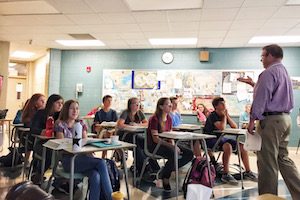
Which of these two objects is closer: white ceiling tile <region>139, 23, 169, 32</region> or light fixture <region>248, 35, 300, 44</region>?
white ceiling tile <region>139, 23, 169, 32</region>

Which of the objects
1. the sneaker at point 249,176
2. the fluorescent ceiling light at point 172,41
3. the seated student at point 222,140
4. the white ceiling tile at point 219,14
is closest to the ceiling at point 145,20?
the white ceiling tile at point 219,14

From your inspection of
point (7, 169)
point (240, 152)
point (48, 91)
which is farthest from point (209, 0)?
point (48, 91)

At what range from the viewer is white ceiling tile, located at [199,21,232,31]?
197 inches

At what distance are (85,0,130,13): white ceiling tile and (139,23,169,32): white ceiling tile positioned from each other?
83 cm

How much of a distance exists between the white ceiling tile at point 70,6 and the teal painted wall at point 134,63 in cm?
287

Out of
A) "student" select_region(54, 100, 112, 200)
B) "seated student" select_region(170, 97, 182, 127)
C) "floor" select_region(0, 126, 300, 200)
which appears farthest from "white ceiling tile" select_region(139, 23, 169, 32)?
"student" select_region(54, 100, 112, 200)

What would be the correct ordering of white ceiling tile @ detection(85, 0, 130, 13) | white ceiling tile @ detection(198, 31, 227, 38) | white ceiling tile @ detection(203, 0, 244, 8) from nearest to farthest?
white ceiling tile @ detection(203, 0, 244, 8) < white ceiling tile @ detection(85, 0, 130, 13) < white ceiling tile @ detection(198, 31, 227, 38)

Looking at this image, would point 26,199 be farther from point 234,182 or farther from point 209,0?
point 209,0

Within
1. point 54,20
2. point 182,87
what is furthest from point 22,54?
point 182,87

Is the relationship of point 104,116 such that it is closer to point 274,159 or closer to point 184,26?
point 184,26

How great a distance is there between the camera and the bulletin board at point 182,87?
686 centimetres

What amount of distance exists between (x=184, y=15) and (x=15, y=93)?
852 centimetres

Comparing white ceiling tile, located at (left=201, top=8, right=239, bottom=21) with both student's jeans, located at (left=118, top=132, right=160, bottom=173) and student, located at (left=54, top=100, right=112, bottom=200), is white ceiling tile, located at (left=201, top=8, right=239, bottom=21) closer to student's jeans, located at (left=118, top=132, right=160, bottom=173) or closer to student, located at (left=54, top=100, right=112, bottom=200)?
student's jeans, located at (left=118, top=132, right=160, bottom=173)

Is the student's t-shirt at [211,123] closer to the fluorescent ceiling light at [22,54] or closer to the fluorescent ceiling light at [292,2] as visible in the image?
the fluorescent ceiling light at [292,2]
